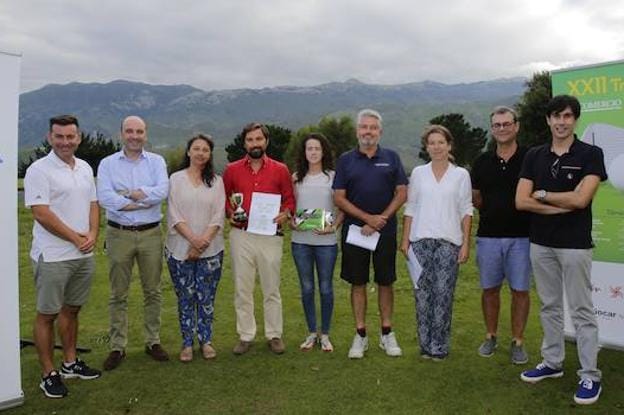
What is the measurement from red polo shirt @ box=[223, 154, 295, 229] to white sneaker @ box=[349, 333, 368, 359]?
143 centimetres

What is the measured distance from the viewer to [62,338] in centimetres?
488

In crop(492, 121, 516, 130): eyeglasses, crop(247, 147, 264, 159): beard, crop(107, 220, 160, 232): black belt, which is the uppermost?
crop(492, 121, 516, 130): eyeglasses

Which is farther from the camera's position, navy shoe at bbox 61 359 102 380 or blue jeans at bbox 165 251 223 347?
blue jeans at bbox 165 251 223 347

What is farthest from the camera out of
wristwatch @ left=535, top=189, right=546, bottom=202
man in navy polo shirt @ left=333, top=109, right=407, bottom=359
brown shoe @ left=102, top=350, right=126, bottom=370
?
man in navy polo shirt @ left=333, top=109, right=407, bottom=359

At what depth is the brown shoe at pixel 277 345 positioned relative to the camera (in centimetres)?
557

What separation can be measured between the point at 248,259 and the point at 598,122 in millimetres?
3527

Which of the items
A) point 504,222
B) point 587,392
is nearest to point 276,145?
point 504,222

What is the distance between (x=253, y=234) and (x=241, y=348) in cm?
116

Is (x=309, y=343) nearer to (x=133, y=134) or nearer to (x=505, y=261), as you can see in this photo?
(x=505, y=261)

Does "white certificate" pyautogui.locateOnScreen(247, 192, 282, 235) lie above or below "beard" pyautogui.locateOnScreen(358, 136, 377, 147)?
below

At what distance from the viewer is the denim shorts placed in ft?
16.5

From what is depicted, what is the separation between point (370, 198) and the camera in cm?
526

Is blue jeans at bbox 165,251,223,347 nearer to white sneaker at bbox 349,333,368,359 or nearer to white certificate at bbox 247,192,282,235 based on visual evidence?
white certificate at bbox 247,192,282,235

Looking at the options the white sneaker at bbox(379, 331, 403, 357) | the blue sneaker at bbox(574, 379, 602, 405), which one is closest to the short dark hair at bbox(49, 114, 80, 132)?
the white sneaker at bbox(379, 331, 403, 357)
